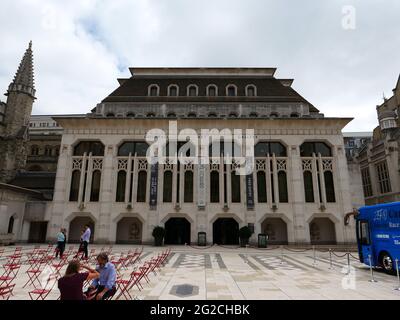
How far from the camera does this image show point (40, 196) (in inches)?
1230

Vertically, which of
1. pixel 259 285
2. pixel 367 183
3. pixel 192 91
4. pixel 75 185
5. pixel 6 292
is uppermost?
pixel 192 91

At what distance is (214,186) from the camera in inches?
1140

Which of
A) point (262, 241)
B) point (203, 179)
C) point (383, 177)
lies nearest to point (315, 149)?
point (262, 241)

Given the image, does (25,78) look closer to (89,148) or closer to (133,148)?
(89,148)

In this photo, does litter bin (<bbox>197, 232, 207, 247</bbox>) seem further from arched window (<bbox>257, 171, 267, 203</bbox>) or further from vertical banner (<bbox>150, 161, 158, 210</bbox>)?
arched window (<bbox>257, 171, 267, 203</bbox>)

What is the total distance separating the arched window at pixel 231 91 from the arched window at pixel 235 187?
11825 millimetres

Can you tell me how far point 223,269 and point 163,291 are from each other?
5.45m

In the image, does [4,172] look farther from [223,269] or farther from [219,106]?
[223,269]

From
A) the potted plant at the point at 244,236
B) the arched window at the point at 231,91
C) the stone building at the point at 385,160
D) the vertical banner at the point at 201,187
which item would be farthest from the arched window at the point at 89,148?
the stone building at the point at 385,160

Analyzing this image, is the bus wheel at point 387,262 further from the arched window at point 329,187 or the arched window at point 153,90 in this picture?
the arched window at point 153,90

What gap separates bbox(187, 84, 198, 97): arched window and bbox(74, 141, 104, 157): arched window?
44.9ft

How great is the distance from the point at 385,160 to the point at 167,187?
32.3 metres

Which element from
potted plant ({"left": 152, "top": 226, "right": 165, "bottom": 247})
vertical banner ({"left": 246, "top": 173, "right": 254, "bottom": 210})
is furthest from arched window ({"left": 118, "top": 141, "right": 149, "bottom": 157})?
vertical banner ({"left": 246, "top": 173, "right": 254, "bottom": 210})
